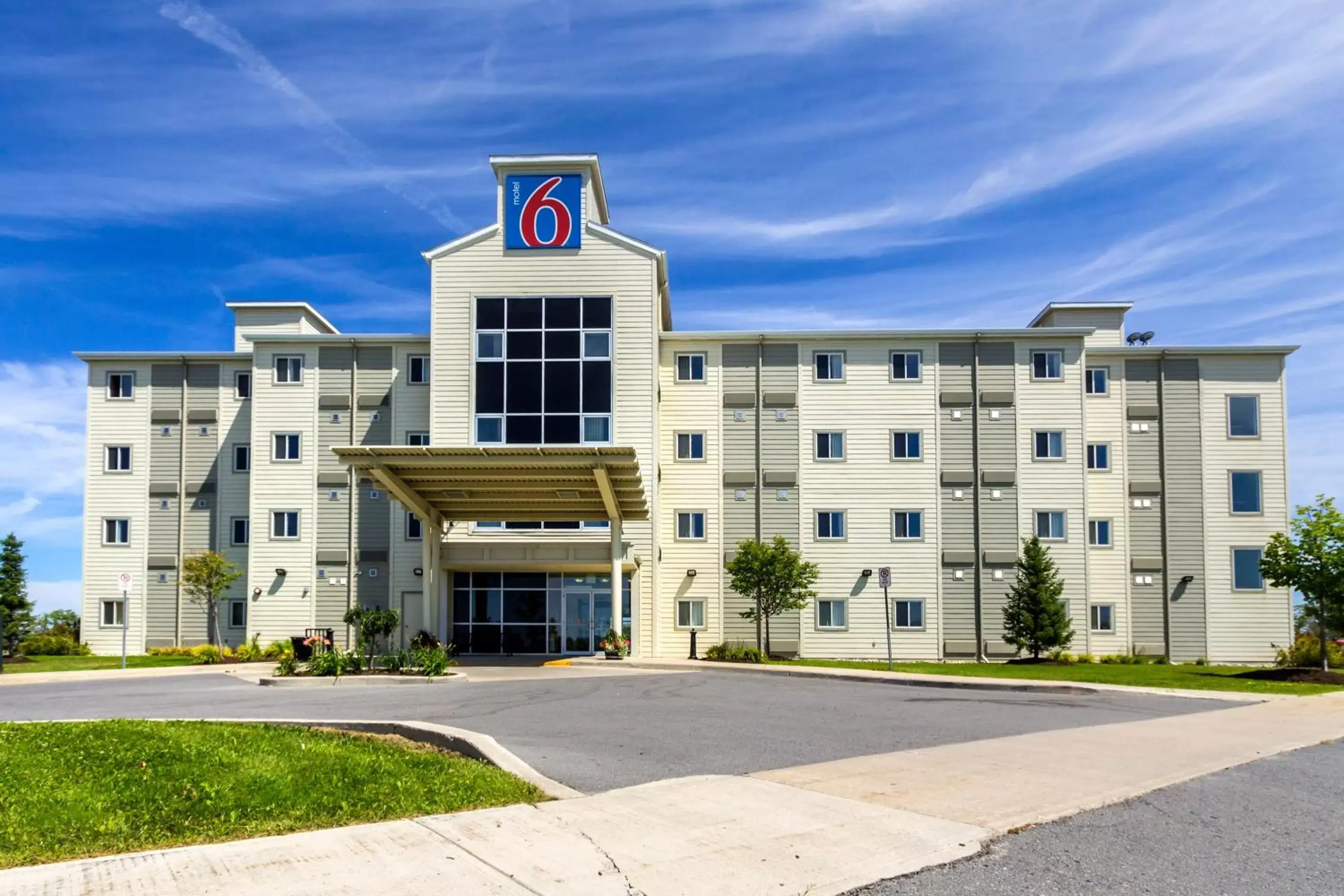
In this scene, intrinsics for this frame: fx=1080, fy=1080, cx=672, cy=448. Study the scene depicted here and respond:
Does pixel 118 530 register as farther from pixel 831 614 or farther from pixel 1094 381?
pixel 1094 381

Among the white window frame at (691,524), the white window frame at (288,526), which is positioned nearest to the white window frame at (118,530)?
the white window frame at (288,526)

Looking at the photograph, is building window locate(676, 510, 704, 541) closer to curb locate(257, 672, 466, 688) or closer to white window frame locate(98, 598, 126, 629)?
curb locate(257, 672, 466, 688)

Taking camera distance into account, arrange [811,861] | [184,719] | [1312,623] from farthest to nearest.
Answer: [1312,623] → [184,719] → [811,861]

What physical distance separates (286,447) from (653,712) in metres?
24.0

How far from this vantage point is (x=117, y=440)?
3675cm

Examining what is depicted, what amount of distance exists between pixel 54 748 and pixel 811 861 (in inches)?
300

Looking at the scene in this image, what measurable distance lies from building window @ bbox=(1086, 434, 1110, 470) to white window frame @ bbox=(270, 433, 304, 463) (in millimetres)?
26027

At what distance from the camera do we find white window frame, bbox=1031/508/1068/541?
115ft

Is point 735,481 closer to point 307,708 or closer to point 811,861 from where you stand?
point 307,708

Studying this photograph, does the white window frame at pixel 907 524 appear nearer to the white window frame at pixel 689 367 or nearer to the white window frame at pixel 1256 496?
the white window frame at pixel 689 367

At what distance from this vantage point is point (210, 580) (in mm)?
33719

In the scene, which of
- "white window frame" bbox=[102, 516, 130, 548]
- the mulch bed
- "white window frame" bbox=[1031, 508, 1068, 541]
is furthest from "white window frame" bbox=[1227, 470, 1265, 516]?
"white window frame" bbox=[102, 516, 130, 548]

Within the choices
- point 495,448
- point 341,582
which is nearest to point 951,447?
point 495,448

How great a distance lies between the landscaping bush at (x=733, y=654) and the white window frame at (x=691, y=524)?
3519 millimetres
